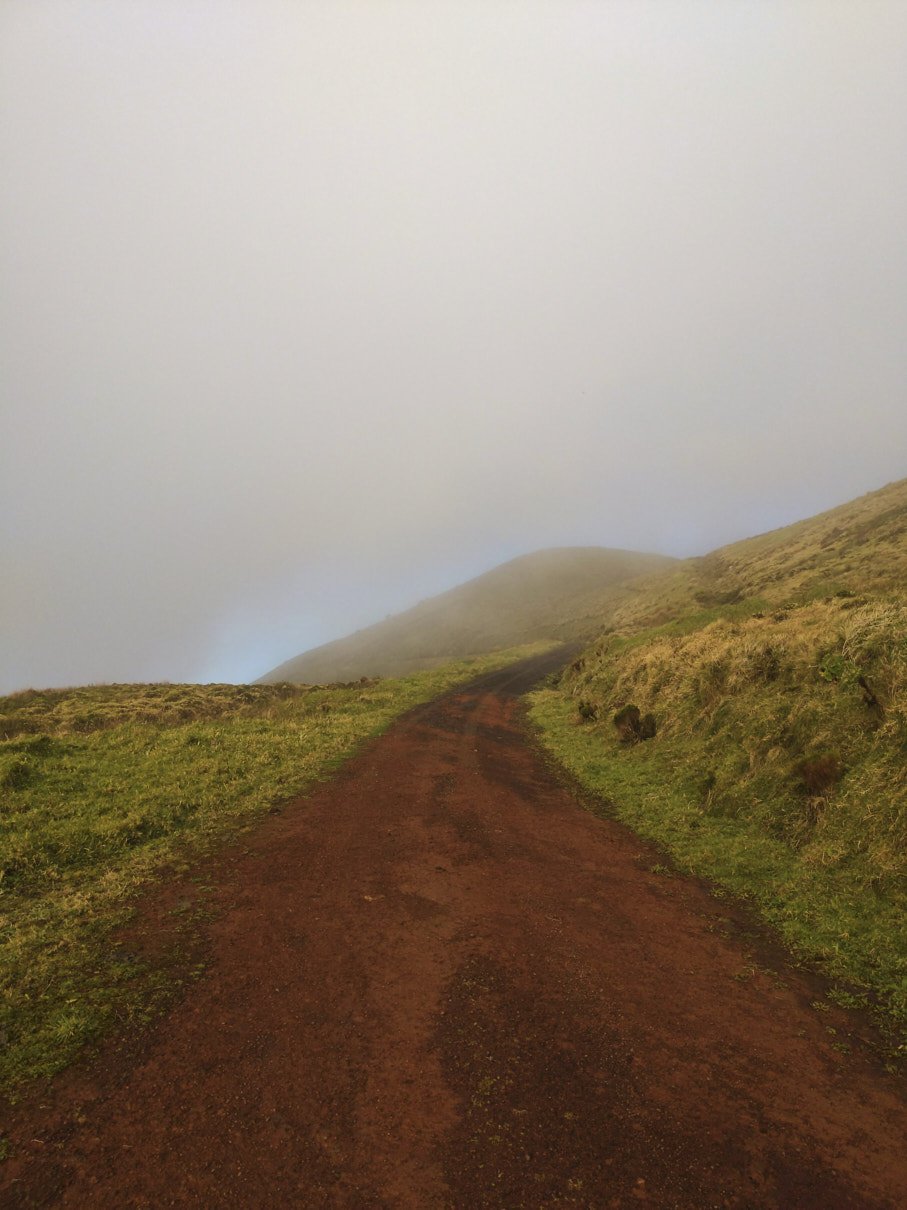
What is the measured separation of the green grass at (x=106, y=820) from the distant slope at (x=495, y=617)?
42.8m

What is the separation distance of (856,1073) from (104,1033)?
7440 millimetres

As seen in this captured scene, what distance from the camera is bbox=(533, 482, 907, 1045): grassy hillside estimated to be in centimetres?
829

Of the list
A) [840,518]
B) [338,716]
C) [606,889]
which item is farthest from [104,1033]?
[840,518]

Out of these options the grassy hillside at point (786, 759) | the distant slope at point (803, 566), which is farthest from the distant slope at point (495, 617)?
the grassy hillside at point (786, 759)

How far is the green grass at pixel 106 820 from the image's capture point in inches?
241

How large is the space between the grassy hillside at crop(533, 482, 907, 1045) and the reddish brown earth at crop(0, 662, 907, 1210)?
139 cm

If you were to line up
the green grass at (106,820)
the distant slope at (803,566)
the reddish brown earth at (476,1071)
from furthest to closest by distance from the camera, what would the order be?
the distant slope at (803,566) < the green grass at (106,820) < the reddish brown earth at (476,1071)

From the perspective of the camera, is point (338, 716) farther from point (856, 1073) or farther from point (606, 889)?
point (856, 1073)

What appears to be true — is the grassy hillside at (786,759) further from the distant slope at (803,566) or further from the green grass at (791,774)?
the distant slope at (803,566)

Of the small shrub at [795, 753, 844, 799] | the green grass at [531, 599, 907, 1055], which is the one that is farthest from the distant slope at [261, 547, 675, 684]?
the small shrub at [795, 753, 844, 799]

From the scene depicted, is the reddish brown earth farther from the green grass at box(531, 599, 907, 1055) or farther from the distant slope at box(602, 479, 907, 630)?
the distant slope at box(602, 479, 907, 630)

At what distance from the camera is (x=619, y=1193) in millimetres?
4195

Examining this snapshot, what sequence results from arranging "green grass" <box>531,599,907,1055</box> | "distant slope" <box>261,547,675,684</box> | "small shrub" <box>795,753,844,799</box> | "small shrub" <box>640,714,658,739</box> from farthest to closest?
"distant slope" <box>261,547,675,684</box> < "small shrub" <box>640,714,658,739</box> < "small shrub" <box>795,753,844,799</box> < "green grass" <box>531,599,907,1055</box>

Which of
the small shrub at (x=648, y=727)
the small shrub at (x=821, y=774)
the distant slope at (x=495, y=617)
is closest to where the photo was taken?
the small shrub at (x=821, y=774)
